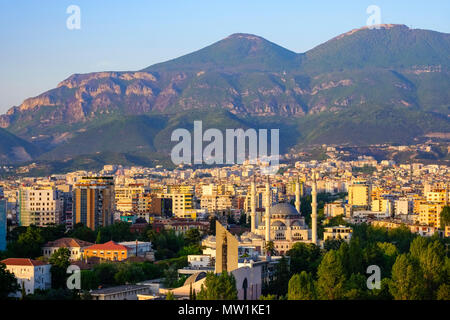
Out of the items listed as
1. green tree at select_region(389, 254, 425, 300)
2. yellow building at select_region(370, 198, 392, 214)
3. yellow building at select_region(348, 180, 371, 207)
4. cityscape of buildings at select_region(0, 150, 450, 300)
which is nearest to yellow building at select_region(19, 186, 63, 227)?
cityscape of buildings at select_region(0, 150, 450, 300)

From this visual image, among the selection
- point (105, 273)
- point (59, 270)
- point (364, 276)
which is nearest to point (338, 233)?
point (364, 276)

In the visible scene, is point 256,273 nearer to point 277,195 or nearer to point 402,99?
point 277,195

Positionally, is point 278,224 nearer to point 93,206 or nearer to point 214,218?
point 214,218

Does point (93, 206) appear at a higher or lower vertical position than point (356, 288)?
higher

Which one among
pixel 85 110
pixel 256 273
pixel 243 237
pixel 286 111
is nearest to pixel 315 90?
pixel 286 111

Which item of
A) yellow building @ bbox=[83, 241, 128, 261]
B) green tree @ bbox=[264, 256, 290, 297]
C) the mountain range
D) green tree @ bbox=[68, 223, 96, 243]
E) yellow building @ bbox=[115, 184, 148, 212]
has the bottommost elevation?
green tree @ bbox=[264, 256, 290, 297]

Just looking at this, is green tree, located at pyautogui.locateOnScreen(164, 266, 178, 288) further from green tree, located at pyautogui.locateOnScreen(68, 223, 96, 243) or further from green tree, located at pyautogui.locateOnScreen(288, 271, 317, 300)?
green tree, located at pyautogui.locateOnScreen(68, 223, 96, 243)

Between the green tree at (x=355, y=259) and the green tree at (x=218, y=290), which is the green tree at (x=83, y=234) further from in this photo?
the green tree at (x=218, y=290)
